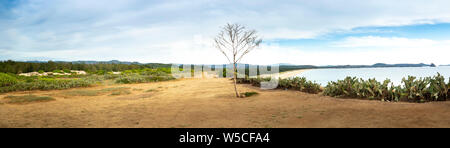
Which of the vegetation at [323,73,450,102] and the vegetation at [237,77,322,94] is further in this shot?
the vegetation at [237,77,322,94]

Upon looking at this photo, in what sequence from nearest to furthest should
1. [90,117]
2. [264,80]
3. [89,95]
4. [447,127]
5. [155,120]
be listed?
[447,127]
[155,120]
[90,117]
[89,95]
[264,80]

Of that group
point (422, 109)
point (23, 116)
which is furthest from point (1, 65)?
point (422, 109)

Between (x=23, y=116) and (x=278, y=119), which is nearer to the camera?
(x=278, y=119)

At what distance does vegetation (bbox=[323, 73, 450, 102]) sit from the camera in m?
6.51

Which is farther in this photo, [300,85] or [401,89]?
[300,85]

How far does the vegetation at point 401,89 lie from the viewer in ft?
21.4

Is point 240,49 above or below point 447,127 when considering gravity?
above

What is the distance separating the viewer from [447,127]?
404cm

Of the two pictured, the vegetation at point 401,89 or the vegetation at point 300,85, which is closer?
the vegetation at point 401,89

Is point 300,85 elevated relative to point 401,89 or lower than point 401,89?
lower

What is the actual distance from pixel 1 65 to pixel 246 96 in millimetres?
42370

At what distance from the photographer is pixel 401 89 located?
23.4 feet

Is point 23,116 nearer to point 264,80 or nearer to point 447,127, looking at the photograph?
point 447,127
